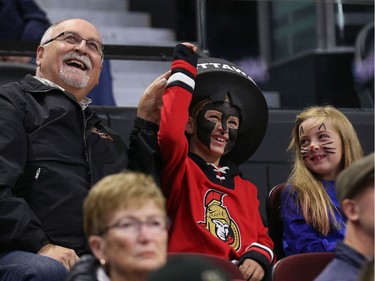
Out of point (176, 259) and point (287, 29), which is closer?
point (176, 259)

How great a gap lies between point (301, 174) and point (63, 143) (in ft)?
3.44

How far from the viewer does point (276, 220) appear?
4.97 meters

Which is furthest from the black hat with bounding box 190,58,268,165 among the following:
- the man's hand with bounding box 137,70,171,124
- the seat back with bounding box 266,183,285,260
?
the seat back with bounding box 266,183,285,260

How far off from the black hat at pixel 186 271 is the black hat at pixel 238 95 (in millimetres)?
2288

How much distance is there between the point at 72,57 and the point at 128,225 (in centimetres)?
183

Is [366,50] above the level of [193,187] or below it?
above

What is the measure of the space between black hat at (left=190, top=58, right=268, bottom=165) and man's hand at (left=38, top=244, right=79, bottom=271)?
3.31ft

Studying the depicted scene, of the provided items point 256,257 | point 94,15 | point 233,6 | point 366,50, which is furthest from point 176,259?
point 94,15

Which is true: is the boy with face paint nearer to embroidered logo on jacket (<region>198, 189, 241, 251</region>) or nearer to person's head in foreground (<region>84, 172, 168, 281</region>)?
embroidered logo on jacket (<region>198, 189, 241, 251</region>)

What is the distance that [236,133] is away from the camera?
16.0 ft

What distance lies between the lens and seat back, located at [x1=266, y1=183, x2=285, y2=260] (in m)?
4.96

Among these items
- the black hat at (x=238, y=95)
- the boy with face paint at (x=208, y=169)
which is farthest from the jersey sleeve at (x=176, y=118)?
the black hat at (x=238, y=95)

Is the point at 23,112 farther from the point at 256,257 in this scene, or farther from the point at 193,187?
the point at 256,257

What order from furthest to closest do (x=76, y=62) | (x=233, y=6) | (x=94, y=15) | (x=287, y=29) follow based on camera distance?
(x=94, y=15) < (x=287, y=29) < (x=233, y=6) < (x=76, y=62)
